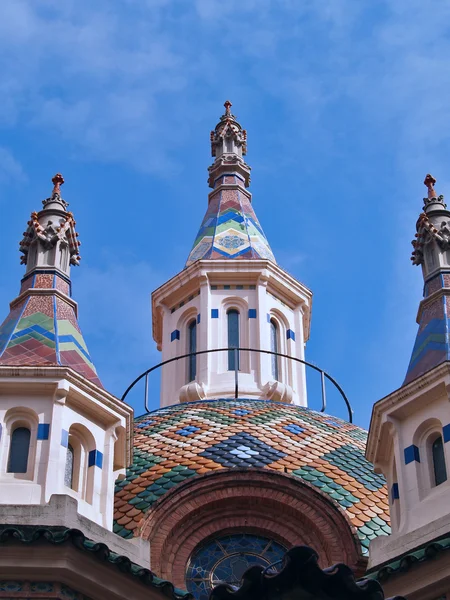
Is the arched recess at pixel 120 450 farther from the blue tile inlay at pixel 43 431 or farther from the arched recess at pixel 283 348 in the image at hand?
the arched recess at pixel 283 348

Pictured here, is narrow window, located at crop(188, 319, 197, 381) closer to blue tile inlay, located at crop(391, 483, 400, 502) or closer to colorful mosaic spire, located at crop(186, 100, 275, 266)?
colorful mosaic spire, located at crop(186, 100, 275, 266)

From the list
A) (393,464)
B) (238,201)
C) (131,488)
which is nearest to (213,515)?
(131,488)

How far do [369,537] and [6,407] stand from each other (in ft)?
17.3

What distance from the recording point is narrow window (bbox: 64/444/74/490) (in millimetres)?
17344

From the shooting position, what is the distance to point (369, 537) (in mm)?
19203

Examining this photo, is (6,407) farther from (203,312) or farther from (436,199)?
(203,312)

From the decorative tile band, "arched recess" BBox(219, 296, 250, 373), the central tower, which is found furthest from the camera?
"arched recess" BBox(219, 296, 250, 373)

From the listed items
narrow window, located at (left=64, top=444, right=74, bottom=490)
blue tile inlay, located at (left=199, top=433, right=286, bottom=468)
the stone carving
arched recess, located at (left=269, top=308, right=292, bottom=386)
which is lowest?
narrow window, located at (left=64, top=444, right=74, bottom=490)

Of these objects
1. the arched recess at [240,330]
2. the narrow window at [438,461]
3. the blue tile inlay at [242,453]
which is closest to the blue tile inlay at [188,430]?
the blue tile inlay at [242,453]

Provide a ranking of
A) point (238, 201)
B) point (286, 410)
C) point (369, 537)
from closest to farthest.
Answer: point (369, 537) < point (286, 410) < point (238, 201)

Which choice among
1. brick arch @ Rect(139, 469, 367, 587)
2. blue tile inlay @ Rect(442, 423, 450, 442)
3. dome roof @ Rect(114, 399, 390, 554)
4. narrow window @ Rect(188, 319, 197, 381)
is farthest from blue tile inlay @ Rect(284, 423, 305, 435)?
narrow window @ Rect(188, 319, 197, 381)

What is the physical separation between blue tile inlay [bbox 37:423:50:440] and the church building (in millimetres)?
12

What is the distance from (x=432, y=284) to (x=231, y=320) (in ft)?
24.0

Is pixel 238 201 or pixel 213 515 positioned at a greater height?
pixel 238 201
